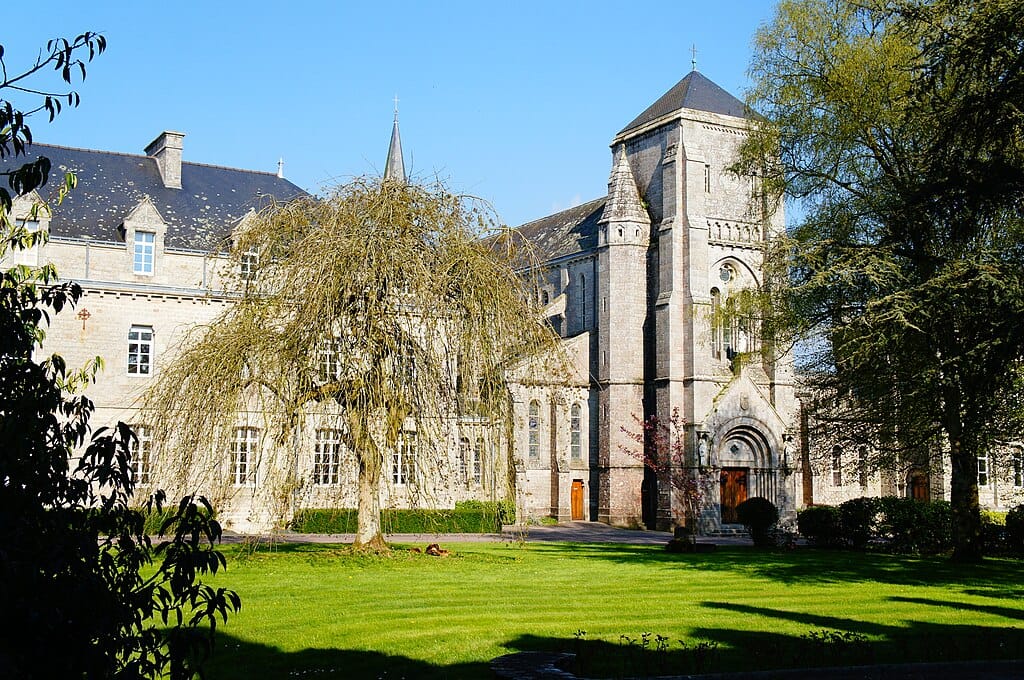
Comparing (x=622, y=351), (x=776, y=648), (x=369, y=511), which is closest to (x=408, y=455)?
(x=369, y=511)

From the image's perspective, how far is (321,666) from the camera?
10.4m

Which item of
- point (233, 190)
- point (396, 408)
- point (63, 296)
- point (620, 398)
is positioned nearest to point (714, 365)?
point (620, 398)

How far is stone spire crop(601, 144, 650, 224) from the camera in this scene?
4625cm

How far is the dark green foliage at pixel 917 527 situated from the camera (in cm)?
2948

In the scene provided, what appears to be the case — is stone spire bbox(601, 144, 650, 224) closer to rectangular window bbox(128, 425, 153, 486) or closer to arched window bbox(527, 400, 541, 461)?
arched window bbox(527, 400, 541, 461)

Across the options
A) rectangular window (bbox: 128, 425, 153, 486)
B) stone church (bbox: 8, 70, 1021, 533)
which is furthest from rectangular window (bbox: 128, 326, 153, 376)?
stone church (bbox: 8, 70, 1021, 533)

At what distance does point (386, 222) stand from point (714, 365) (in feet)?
86.1

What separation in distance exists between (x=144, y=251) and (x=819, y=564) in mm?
22404

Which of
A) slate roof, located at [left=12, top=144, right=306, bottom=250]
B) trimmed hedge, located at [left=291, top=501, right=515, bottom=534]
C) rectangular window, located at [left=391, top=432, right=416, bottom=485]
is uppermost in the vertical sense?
slate roof, located at [left=12, top=144, right=306, bottom=250]

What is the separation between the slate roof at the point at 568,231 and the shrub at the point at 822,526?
770 inches

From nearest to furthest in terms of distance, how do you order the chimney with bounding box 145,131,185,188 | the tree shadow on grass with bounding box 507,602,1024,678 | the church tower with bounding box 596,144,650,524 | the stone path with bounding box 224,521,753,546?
the tree shadow on grass with bounding box 507,602,1024,678, the stone path with bounding box 224,521,753,546, the chimney with bounding box 145,131,185,188, the church tower with bounding box 596,144,650,524

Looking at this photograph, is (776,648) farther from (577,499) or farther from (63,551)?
(577,499)

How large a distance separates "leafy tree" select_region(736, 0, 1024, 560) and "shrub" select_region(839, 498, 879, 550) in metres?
3.50

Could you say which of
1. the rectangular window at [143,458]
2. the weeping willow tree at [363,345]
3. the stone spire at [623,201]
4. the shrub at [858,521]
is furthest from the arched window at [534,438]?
the weeping willow tree at [363,345]
